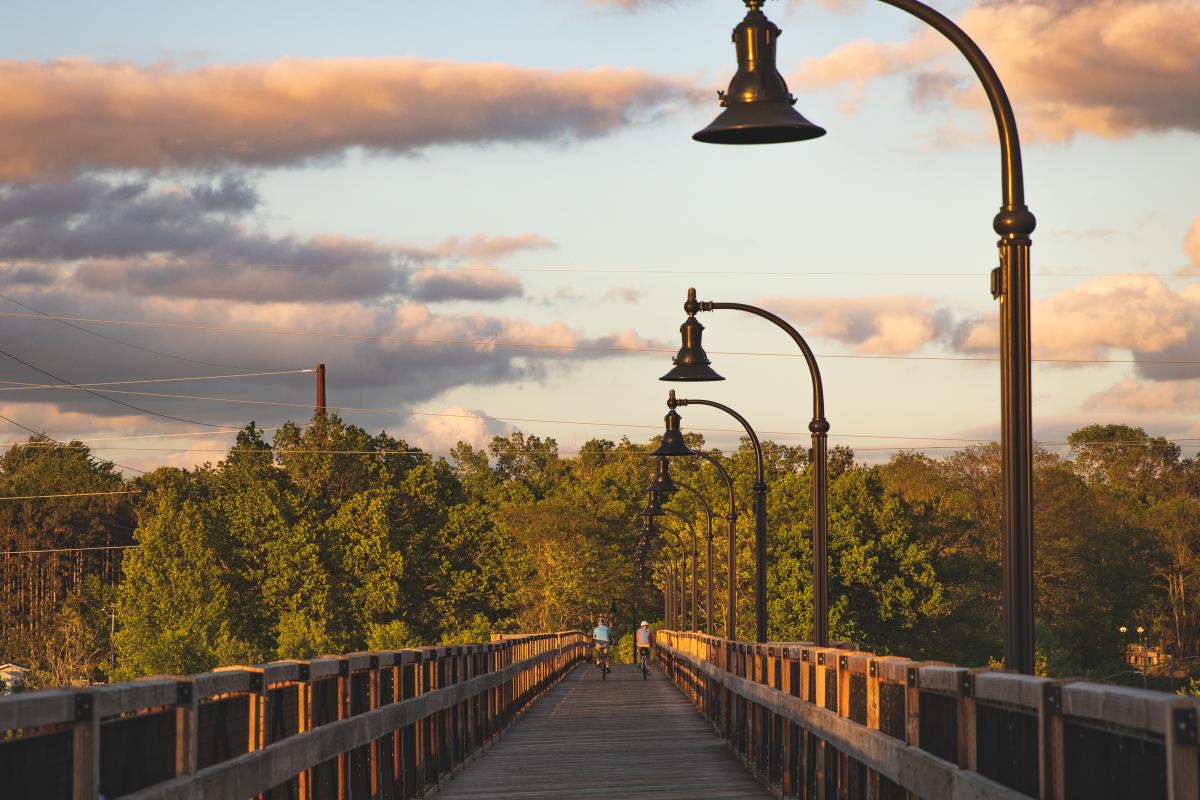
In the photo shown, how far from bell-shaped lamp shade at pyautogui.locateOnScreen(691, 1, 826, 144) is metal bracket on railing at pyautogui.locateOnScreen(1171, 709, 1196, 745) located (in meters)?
7.69

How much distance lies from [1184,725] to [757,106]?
7992 millimetres

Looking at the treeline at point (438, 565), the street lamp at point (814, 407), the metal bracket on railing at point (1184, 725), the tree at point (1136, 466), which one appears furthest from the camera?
the tree at point (1136, 466)

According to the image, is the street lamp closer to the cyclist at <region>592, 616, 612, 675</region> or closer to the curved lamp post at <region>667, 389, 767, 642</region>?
the curved lamp post at <region>667, 389, 767, 642</region>

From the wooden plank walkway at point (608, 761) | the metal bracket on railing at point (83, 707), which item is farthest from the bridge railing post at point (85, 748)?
the wooden plank walkway at point (608, 761)

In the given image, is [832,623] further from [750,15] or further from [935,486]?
[750,15]

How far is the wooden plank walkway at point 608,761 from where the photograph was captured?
16.2m

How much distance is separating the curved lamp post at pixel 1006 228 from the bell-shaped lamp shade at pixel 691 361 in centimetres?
1020

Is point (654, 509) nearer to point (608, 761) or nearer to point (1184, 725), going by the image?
point (608, 761)

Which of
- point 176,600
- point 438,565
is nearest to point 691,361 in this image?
point 438,565

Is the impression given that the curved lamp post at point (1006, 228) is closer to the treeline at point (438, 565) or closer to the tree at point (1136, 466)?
the treeline at point (438, 565)

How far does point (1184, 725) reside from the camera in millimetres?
5402

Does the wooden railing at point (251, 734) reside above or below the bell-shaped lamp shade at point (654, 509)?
below

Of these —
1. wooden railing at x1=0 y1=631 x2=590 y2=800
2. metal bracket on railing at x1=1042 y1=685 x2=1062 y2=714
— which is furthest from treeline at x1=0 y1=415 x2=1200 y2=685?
metal bracket on railing at x1=1042 y1=685 x2=1062 y2=714

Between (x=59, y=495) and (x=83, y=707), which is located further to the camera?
(x=59, y=495)
